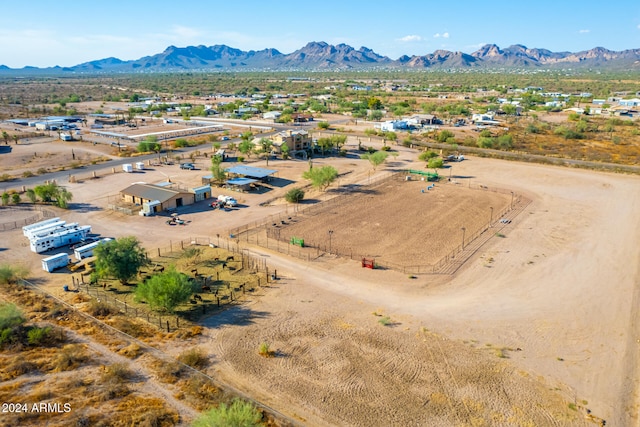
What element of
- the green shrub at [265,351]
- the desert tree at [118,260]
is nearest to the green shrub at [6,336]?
the desert tree at [118,260]

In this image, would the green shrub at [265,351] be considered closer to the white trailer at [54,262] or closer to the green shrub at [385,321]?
the green shrub at [385,321]

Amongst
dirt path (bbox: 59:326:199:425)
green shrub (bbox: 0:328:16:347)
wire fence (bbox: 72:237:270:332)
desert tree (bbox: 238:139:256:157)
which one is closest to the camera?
dirt path (bbox: 59:326:199:425)

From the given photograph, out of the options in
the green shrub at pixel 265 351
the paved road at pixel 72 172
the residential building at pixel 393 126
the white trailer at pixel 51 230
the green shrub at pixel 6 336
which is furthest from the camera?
the residential building at pixel 393 126

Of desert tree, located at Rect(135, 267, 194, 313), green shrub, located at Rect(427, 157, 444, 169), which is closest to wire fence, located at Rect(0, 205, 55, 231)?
desert tree, located at Rect(135, 267, 194, 313)

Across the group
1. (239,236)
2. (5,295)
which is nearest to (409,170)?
(239,236)

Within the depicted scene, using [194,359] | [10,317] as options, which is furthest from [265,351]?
[10,317]

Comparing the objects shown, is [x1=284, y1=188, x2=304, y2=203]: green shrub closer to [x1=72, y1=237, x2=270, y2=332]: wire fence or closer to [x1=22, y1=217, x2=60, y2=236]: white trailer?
[x1=72, y1=237, x2=270, y2=332]: wire fence

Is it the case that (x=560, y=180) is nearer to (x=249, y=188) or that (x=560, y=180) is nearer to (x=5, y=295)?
(x=249, y=188)

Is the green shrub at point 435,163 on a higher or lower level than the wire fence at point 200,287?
higher
